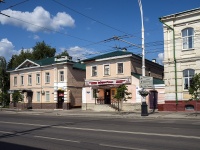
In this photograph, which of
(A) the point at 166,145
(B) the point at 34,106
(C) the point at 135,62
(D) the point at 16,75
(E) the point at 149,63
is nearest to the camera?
(A) the point at 166,145

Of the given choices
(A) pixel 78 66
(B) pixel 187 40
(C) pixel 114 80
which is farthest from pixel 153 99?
(A) pixel 78 66

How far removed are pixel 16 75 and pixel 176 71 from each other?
105 ft

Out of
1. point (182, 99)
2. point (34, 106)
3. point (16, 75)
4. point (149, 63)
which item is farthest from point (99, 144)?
point (16, 75)

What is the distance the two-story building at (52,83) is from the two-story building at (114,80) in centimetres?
406

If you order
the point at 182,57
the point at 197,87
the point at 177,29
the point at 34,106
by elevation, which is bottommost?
the point at 34,106

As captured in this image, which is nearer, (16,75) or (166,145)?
(166,145)

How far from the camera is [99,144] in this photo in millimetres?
10070

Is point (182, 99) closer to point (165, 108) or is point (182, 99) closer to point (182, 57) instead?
point (165, 108)

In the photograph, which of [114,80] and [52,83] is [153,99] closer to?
[114,80]

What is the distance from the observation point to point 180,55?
28.5 metres

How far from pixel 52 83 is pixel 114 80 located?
1221 centimetres

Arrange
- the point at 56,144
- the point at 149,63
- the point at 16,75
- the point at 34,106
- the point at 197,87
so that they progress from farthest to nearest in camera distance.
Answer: the point at 16,75, the point at 34,106, the point at 149,63, the point at 197,87, the point at 56,144

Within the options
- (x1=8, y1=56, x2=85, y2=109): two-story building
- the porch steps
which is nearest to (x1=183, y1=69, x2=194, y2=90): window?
the porch steps

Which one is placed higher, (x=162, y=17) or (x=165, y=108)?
(x=162, y=17)
